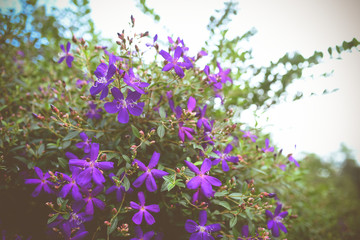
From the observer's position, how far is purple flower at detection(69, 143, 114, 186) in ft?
3.19

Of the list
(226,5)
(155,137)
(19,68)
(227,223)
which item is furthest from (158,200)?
(19,68)

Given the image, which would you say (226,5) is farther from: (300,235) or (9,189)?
(300,235)

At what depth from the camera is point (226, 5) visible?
177 centimetres

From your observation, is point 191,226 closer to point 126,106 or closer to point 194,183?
point 194,183

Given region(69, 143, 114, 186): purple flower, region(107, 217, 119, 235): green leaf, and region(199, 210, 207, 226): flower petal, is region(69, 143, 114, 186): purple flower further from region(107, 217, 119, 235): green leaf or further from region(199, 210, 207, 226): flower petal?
region(199, 210, 207, 226): flower petal

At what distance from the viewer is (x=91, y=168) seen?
1.01 m

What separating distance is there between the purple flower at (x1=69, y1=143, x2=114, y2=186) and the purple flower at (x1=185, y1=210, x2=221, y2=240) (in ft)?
1.67

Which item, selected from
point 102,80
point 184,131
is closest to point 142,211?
point 184,131

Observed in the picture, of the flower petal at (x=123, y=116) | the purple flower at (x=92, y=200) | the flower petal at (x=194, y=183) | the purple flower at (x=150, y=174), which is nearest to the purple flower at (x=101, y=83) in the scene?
the flower petal at (x=123, y=116)

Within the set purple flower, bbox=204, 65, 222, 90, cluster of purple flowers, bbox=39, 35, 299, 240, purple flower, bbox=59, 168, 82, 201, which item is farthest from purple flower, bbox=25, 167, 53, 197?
purple flower, bbox=204, 65, 222, 90

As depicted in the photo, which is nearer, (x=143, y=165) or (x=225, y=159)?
(x=143, y=165)

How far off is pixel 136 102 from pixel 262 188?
4.14 ft

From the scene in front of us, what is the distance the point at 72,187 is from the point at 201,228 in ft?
2.36

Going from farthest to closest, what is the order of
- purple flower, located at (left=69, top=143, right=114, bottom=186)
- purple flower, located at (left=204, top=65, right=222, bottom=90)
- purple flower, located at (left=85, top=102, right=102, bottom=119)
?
purple flower, located at (left=85, top=102, right=102, bottom=119)
purple flower, located at (left=204, top=65, right=222, bottom=90)
purple flower, located at (left=69, top=143, right=114, bottom=186)
